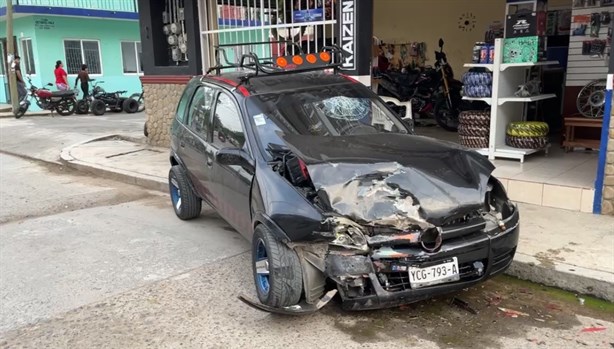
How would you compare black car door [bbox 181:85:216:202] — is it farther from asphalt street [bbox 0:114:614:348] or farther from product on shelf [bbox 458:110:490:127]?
product on shelf [bbox 458:110:490:127]

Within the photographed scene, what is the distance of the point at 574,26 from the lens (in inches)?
318

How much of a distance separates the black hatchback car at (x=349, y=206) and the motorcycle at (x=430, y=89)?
637cm

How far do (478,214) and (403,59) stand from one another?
12.0 meters

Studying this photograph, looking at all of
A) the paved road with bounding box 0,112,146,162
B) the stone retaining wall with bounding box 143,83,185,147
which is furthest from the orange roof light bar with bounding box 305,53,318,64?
the paved road with bounding box 0,112,146,162

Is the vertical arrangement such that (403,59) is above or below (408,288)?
above

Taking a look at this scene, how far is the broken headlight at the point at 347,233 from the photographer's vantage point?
3355 millimetres

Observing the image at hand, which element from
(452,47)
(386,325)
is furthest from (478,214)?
(452,47)

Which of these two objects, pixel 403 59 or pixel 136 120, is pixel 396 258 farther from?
pixel 136 120

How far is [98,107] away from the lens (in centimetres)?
1927

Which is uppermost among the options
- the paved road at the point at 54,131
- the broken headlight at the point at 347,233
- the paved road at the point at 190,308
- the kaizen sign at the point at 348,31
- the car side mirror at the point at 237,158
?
the kaizen sign at the point at 348,31

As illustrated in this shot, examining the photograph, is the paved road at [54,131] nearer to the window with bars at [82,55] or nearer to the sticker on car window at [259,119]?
the window with bars at [82,55]

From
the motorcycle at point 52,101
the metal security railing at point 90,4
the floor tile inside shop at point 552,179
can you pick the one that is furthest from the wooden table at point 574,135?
the metal security railing at point 90,4

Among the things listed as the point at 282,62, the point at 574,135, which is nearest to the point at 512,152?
the point at 574,135

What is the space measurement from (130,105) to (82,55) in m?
4.02
